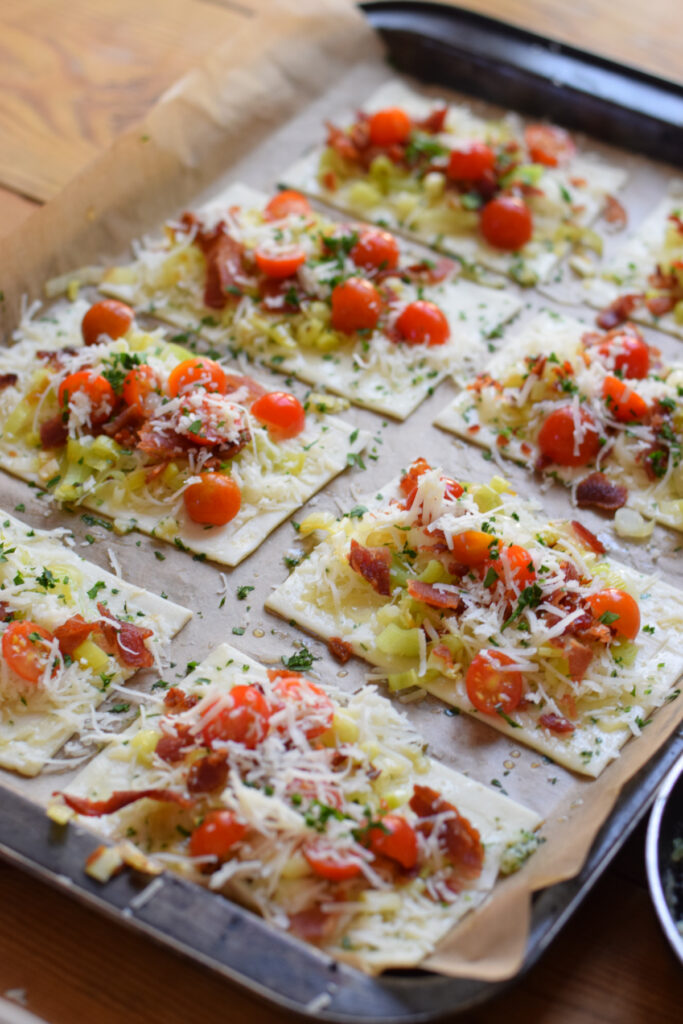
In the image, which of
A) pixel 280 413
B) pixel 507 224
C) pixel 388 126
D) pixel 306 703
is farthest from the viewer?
pixel 388 126

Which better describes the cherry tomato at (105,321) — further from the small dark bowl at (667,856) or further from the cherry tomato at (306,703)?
the small dark bowl at (667,856)

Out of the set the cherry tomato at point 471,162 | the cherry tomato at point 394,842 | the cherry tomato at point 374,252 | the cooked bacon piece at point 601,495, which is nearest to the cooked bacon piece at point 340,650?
the cherry tomato at point 394,842

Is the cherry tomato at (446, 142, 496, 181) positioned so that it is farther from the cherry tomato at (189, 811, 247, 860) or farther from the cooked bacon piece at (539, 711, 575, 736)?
the cherry tomato at (189, 811, 247, 860)

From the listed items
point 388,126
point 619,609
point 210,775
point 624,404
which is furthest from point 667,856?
point 388,126

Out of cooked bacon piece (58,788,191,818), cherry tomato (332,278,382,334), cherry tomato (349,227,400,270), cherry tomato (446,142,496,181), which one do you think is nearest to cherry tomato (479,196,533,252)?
cherry tomato (446,142,496,181)

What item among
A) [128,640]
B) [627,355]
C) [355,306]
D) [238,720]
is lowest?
[128,640]

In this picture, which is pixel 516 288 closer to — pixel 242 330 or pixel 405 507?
pixel 242 330

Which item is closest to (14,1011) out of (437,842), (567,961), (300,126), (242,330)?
(437,842)

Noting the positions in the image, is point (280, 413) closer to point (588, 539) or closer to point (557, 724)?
point (588, 539)

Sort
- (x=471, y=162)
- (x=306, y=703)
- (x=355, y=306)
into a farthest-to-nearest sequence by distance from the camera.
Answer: (x=471, y=162), (x=355, y=306), (x=306, y=703)
